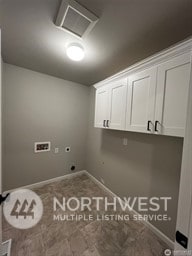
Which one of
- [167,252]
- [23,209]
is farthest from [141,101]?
[23,209]

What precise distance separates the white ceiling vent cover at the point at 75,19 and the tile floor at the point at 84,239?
256cm

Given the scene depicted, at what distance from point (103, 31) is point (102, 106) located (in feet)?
3.78

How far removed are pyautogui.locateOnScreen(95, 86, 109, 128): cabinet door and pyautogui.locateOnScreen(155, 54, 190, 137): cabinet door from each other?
97 centimetres

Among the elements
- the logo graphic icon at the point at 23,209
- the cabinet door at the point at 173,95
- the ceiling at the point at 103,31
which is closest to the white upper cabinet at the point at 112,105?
the ceiling at the point at 103,31

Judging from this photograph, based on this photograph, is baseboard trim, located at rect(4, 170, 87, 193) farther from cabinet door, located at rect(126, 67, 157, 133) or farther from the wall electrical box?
cabinet door, located at rect(126, 67, 157, 133)

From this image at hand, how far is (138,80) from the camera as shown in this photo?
1.62 meters

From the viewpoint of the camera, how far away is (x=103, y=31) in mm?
1352

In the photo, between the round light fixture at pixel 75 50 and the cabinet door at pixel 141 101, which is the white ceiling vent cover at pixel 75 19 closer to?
the round light fixture at pixel 75 50

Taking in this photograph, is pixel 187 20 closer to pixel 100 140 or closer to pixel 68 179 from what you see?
pixel 100 140

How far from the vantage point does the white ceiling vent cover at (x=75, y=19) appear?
3.54 ft

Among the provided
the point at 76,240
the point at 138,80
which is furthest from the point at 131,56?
the point at 76,240

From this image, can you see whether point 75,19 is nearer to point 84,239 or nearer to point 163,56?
point 163,56

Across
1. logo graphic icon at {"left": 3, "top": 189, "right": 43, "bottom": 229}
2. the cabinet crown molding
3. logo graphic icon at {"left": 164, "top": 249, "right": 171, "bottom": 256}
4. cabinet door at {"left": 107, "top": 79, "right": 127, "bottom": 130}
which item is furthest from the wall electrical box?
logo graphic icon at {"left": 164, "top": 249, "right": 171, "bottom": 256}

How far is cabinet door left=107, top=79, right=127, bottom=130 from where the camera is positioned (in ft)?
6.04
